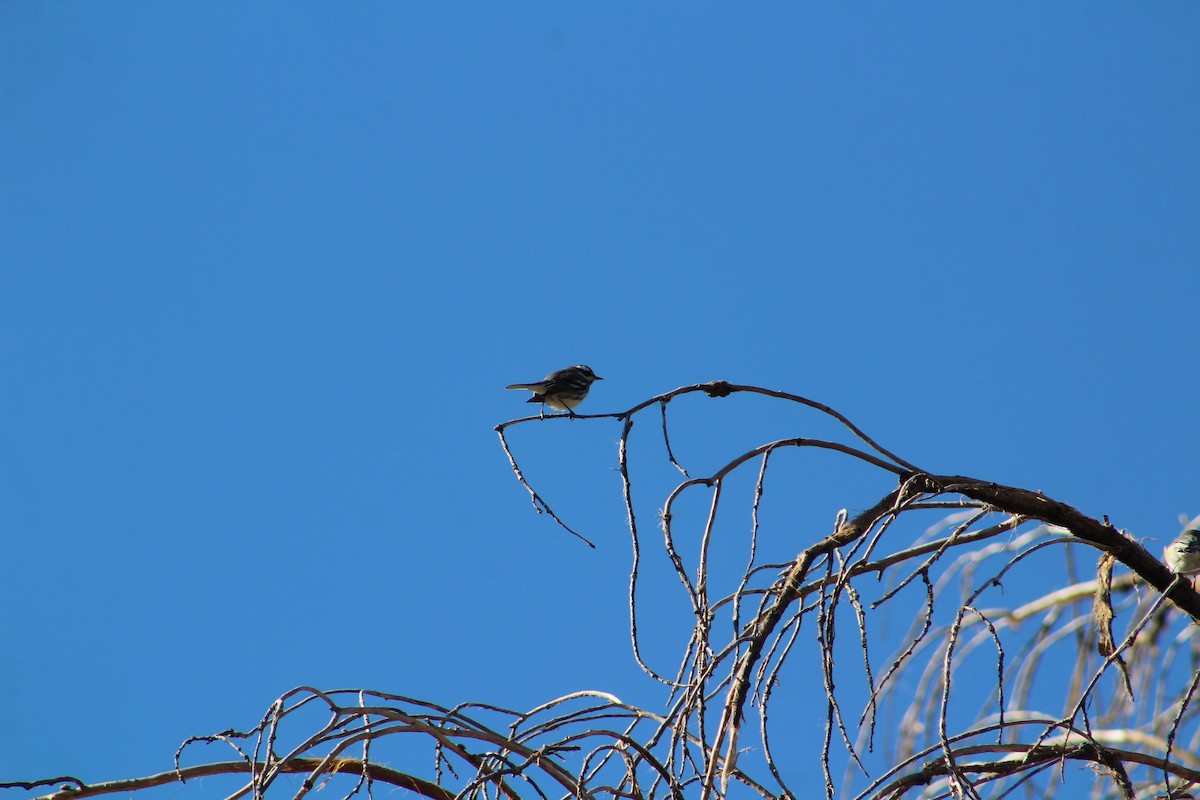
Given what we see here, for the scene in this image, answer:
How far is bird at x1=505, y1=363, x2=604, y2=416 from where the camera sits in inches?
287

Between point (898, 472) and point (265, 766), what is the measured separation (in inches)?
66.1

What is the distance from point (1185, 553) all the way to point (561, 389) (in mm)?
3998

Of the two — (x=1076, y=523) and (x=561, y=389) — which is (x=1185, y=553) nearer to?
(x=1076, y=523)

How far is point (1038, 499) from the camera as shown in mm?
3242

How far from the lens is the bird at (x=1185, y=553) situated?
4.12m

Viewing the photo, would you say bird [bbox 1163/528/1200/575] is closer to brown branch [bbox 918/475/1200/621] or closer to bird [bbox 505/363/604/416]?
brown branch [bbox 918/475/1200/621]

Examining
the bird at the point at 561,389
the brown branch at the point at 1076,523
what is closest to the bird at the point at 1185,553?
the brown branch at the point at 1076,523

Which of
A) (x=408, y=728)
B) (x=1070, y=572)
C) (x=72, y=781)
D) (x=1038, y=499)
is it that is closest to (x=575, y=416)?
(x=408, y=728)

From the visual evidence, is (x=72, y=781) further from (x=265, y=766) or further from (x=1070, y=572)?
(x=1070, y=572)

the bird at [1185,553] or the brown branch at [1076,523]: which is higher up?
the bird at [1185,553]

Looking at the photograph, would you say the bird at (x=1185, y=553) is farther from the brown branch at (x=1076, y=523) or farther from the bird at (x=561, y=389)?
the bird at (x=561, y=389)

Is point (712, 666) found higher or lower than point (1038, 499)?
lower

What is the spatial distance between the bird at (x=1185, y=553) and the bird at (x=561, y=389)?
3.64 metres

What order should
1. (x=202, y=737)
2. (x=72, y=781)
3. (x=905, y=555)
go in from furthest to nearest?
(x=905, y=555) < (x=72, y=781) < (x=202, y=737)
